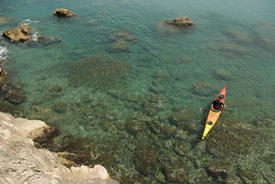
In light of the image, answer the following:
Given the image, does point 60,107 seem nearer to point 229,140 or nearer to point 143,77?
point 143,77

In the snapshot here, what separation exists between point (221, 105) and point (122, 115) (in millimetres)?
10384

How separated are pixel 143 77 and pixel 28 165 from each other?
16.9m

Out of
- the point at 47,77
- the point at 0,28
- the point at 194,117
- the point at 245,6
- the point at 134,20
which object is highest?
the point at 245,6

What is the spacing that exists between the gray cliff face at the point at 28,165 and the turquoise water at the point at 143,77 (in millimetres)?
2700

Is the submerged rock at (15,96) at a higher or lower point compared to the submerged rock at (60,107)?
higher

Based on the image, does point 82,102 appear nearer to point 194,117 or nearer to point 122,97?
point 122,97

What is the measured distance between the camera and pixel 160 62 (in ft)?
86.1

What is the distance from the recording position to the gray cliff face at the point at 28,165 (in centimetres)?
777

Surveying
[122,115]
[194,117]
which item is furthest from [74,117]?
[194,117]

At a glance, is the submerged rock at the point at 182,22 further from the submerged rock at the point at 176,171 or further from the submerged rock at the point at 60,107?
the submerged rock at the point at 176,171

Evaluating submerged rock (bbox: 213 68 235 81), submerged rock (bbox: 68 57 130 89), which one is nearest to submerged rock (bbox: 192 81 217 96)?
submerged rock (bbox: 213 68 235 81)

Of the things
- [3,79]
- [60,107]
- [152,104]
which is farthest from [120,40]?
[3,79]

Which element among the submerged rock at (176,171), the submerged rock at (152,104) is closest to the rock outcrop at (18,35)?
the submerged rock at (152,104)

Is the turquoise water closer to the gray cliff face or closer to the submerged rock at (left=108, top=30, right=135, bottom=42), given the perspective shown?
the submerged rock at (left=108, top=30, right=135, bottom=42)
